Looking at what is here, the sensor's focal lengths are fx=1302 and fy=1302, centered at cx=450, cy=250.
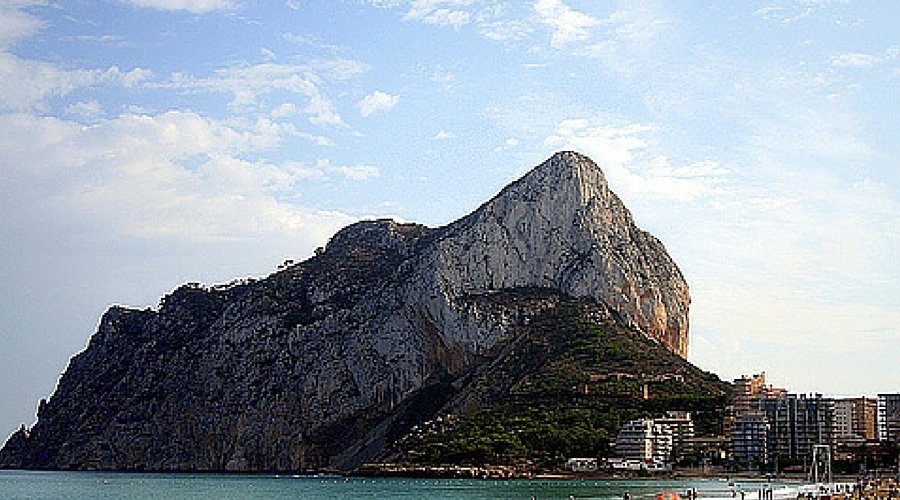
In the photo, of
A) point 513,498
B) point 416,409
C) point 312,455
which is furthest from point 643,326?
point 513,498

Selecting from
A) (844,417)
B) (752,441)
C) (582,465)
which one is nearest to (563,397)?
(582,465)

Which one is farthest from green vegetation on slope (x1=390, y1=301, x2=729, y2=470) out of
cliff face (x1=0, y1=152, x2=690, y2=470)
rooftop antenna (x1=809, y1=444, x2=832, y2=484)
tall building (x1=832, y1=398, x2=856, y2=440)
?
rooftop antenna (x1=809, y1=444, x2=832, y2=484)

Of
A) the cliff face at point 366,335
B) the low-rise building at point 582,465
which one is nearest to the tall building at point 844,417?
the low-rise building at point 582,465

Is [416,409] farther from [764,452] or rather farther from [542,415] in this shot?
[764,452]

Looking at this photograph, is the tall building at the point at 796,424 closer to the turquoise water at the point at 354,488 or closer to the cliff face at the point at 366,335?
the turquoise water at the point at 354,488

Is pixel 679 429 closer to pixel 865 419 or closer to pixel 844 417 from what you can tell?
pixel 844 417

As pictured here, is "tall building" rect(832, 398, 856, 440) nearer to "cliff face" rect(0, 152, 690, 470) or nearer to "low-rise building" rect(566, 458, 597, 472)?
"low-rise building" rect(566, 458, 597, 472)
